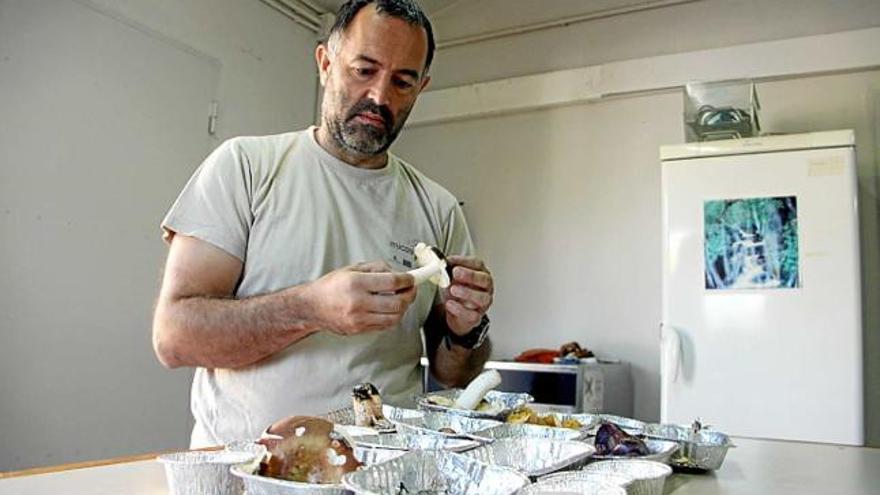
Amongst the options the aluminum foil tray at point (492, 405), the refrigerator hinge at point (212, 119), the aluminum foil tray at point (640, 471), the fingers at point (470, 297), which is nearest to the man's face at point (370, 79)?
the fingers at point (470, 297)

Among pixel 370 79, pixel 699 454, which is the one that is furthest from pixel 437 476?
pixel 370 79

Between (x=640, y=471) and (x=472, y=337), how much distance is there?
53 cm

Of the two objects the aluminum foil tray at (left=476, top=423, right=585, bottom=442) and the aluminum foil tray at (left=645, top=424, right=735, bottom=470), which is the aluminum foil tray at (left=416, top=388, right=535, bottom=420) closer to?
the aluminum foil tray at (left=476, top=423, right=585, bottom=442)

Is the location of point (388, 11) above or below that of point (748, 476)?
above

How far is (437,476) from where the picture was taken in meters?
0.53

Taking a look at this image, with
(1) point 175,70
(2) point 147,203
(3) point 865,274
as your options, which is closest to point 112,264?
(2) point 147,203

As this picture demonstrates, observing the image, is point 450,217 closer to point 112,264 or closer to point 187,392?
point 112,264

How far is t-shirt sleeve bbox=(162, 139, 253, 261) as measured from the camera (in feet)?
3.03

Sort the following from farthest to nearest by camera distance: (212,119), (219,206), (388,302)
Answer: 1. (212,119)
2. (219,206)
3. (388,302)

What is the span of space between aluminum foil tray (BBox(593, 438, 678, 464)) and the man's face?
23.6 inches

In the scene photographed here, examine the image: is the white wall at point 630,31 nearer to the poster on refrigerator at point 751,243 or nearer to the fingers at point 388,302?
the poster on refrigerator at point 751,243

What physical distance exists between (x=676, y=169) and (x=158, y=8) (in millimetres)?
1679

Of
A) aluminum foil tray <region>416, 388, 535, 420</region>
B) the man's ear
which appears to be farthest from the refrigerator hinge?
aluminum foil tray <region>416, 388, 535, 420</region>

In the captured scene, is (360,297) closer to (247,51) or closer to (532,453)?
(532,453)
